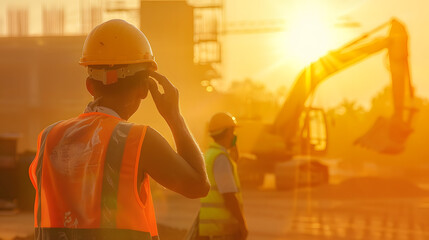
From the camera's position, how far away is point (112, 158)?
2.36 m

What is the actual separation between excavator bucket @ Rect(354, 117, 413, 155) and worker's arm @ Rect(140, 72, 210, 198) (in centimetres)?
2163

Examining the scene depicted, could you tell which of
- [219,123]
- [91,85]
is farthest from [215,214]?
[91,85]

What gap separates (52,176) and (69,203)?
119 millimetres

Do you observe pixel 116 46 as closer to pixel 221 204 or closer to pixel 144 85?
pixel 144 85

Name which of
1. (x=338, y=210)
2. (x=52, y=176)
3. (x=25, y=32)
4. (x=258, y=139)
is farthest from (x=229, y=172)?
(x=25, y=32)

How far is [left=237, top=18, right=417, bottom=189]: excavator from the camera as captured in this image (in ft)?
78.2

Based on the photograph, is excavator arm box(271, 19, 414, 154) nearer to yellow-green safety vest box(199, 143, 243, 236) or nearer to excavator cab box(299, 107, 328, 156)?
excavator cab box(299, 107, 328, 156)

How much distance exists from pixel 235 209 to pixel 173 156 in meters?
3.45

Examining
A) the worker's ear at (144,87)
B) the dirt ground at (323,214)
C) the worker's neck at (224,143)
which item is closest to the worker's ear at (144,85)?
the worker's ear at (144,87)

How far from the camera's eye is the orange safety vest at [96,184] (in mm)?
2340

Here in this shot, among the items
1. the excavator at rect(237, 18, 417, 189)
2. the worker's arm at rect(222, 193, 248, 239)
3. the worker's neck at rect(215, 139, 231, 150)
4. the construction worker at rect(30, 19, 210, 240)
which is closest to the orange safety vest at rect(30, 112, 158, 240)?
the construction worker at rect(30, 19, 210, 240)

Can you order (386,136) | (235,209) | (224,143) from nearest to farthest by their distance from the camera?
(235,209), (224,143), (386,136)

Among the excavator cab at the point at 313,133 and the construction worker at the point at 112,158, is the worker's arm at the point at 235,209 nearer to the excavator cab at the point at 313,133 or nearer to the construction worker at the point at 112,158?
the construction worker at the point at 112,158

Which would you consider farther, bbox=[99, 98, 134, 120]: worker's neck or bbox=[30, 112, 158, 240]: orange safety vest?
bbox=[99, 98, 134, 120]: worker's neck
